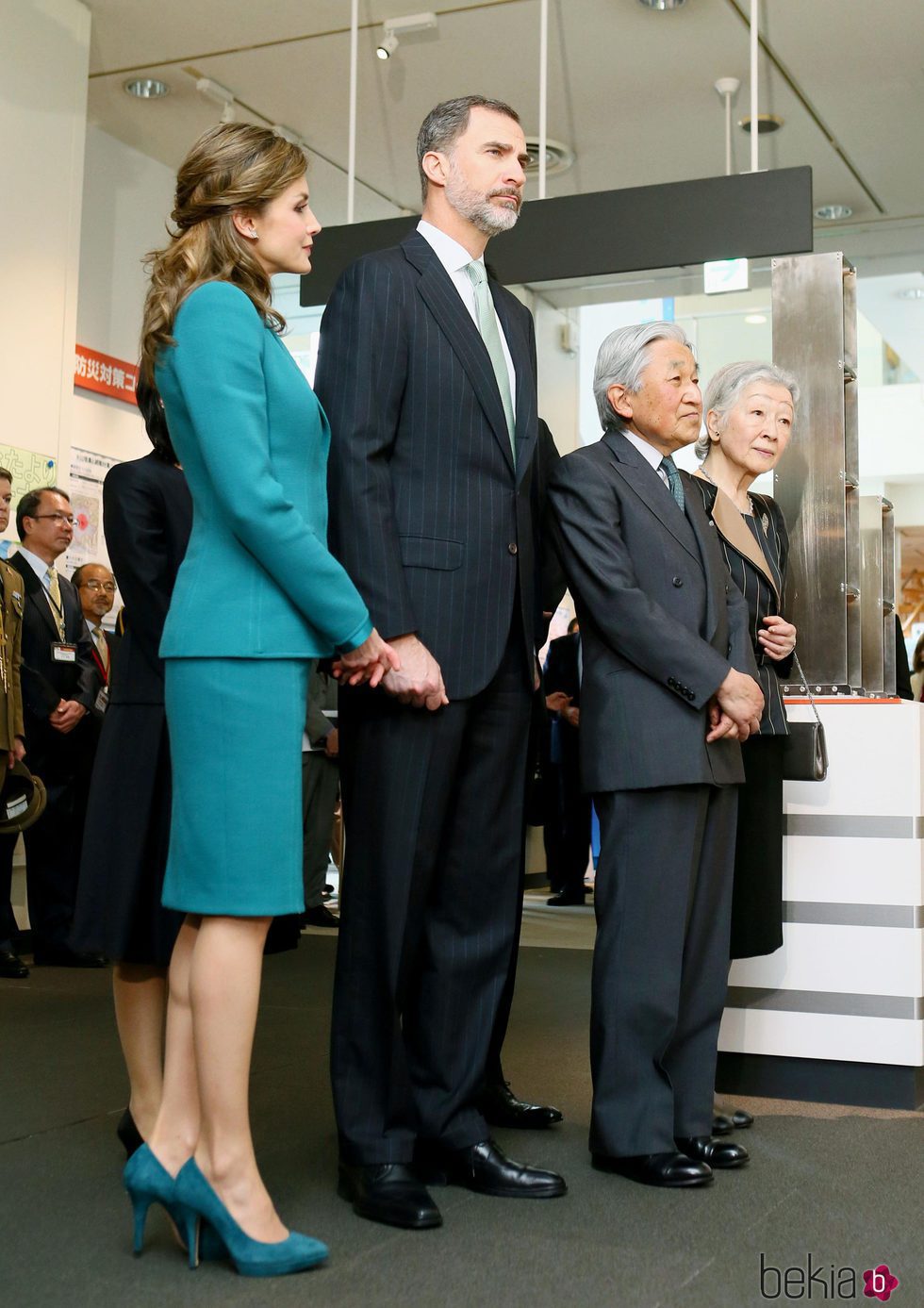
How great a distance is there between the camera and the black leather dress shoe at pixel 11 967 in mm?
4762

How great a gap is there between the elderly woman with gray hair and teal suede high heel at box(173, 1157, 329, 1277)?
1170 millimetres

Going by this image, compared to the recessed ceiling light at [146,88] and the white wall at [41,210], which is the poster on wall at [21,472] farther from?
the recessed ceiling light at [146,88]

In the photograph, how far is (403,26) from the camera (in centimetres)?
610

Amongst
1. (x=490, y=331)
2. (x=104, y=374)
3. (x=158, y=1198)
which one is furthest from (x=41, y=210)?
(x=158, y=1198)

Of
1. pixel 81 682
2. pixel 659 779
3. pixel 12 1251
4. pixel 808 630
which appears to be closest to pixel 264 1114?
pixel 12 1251

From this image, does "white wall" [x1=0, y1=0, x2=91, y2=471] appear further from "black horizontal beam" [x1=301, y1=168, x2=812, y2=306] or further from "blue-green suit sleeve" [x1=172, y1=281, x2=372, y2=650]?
"blue-green suit sleeve" [x1=172, y1=281, x2=372, y2=650]

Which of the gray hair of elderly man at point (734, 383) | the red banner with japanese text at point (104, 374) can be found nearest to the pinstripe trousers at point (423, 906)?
the gray hair of elderly man at point (734, 383)

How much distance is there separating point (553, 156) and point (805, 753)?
536 centimetres

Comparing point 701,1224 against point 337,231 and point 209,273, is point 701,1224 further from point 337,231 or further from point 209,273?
point 337,231

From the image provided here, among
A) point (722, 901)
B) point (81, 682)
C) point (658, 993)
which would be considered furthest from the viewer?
point (81, 682)

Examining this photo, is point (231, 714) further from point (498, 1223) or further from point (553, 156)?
point (553, 156)

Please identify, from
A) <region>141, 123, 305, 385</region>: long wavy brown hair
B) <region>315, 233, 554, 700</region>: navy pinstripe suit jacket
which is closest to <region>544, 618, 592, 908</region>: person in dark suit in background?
<region>315, 233, 554, 700</region>: navy pinstripe suit jacket

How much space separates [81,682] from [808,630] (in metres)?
2.85

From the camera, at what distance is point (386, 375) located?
2232 mm
